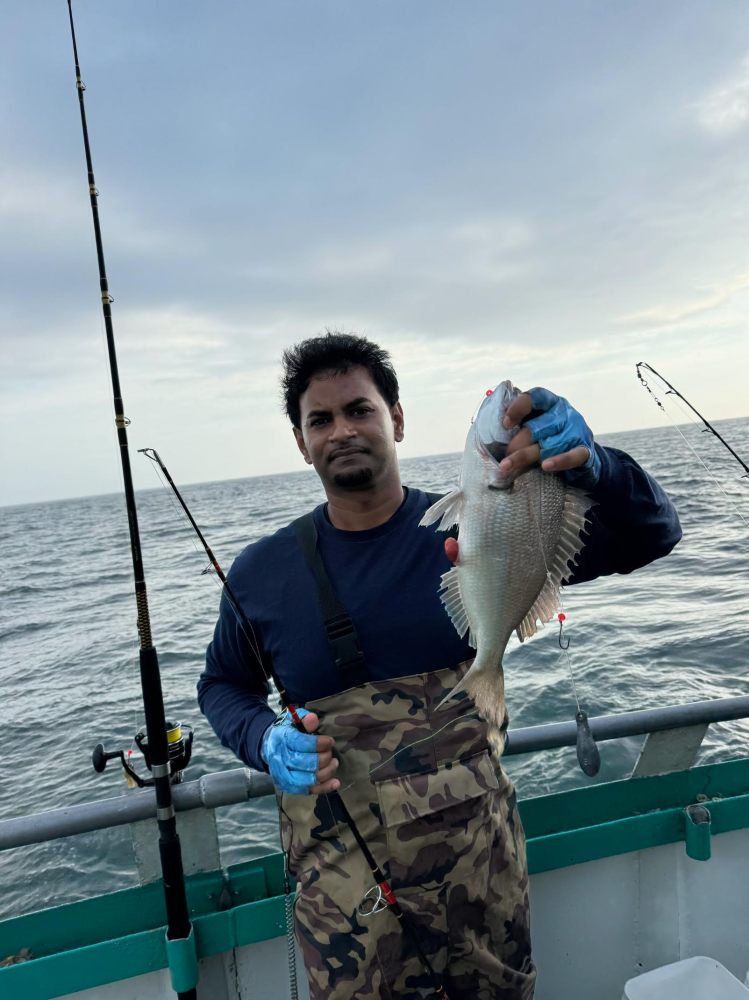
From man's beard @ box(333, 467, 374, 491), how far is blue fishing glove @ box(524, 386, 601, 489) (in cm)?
66

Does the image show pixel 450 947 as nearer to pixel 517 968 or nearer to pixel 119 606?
pixel 517 968

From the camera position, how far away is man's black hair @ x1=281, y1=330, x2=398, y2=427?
2555 millimetres

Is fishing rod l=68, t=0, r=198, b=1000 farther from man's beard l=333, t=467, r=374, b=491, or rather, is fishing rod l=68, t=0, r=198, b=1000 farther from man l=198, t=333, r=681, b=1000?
man's beard l=333, t=467, r=374, b=491

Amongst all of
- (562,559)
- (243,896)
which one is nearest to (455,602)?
(562,559)

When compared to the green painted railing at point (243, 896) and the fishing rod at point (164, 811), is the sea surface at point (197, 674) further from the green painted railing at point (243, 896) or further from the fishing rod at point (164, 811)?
the green painted railing at point (243, 896)

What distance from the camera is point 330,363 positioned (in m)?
2.55

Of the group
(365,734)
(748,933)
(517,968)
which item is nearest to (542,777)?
(748,933)

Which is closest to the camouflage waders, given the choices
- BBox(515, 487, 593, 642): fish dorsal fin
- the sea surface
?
BBox(515, 487, 593, 642): fish dorsal fin

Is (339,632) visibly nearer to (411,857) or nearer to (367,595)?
(367,595)

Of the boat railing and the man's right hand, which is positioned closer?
the man's right hand

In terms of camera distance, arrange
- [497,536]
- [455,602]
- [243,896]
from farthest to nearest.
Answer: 1. [243,896]
2. [455,602]
3. [497,536]

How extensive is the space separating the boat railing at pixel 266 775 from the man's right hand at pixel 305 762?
1.39 feet

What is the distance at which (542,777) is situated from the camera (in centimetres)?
605

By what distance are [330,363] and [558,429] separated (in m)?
1.01
